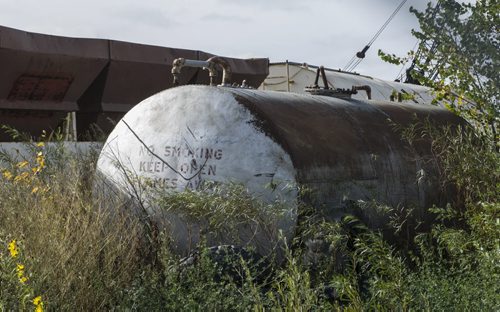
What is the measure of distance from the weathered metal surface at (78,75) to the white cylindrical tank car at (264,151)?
4.66m

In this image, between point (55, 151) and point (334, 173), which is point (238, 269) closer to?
point (334, 173)

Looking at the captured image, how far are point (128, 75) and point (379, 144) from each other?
22.5 ft

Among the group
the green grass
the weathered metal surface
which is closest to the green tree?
the green grass

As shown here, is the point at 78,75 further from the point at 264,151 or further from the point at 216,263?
the point at 216,263

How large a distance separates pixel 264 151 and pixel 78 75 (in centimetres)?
703

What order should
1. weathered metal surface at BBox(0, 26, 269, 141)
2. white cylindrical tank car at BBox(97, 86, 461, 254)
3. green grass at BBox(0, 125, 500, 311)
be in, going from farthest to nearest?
weathered metal surface at BBox(0, 26, 269, 141) < white cylindrical tank car at BBox(97, 86, 461, 254) < green grass at BBox(0, 125, 500, 311)

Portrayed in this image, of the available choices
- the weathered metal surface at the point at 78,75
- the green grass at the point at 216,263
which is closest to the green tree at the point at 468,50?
the green grass at the point at 216,263

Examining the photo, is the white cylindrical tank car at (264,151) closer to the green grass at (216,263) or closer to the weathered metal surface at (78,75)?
the green grass at (216,263)

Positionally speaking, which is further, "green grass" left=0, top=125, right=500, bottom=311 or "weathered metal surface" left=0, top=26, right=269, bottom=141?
"weathered metal surface" left=0, top=26, right=269, bottom=141

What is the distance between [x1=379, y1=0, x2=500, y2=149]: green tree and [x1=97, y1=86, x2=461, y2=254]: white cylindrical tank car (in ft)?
2.79

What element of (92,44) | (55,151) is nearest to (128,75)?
(92,44)

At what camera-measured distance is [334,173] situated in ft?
24.3

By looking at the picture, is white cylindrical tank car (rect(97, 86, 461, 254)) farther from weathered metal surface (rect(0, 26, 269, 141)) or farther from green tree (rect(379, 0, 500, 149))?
weathered metal surface (rect(0, 26, 269, 141))

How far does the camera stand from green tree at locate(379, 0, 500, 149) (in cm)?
684
